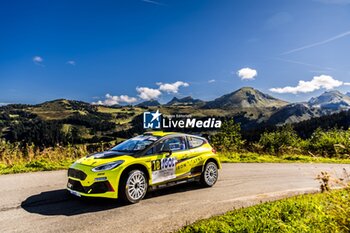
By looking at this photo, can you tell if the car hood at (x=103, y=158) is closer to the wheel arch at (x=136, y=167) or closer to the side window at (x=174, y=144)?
the wheel arch at (x=136, y=167)

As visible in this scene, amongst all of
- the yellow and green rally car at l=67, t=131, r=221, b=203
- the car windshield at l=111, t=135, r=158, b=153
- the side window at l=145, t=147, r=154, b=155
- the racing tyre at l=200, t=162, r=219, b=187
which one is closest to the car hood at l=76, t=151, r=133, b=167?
the yellow and green rally car at l=67, t=131, r=221, b=203

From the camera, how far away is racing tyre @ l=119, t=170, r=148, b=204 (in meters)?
7.63

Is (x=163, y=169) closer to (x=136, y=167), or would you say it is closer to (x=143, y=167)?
(x=143, y=167)

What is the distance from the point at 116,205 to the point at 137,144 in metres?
1.93

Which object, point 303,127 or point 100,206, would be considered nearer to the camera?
point 100,206

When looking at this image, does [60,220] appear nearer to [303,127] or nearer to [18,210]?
[18,210]

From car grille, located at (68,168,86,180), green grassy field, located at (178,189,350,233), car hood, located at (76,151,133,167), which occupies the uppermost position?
car hood, located at (76,151,133,167)

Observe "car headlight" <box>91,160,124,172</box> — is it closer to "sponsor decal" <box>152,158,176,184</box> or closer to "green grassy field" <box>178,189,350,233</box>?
"sponsor decal" <box>152,158,176,184</box>

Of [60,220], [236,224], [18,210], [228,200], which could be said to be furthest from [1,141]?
[236,224]

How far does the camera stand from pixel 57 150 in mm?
15375

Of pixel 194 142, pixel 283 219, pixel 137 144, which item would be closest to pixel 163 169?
pixel 137 144

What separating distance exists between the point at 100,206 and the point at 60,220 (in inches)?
51.6

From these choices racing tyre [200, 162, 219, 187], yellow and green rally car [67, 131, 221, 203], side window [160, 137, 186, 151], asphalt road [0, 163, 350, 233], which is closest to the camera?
asphalt road [0, 163, 350, 233]

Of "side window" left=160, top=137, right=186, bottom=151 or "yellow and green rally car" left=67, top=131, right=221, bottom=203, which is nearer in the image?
"yellow and green rally car" left=67, top=131, right=221, bottom=203
